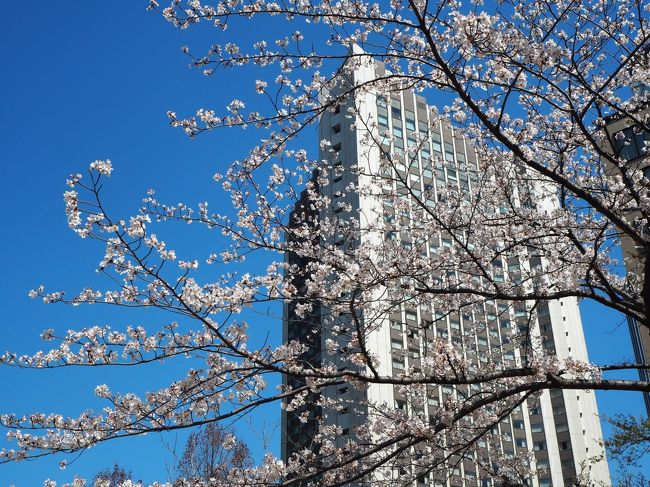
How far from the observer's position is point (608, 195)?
27.0ft

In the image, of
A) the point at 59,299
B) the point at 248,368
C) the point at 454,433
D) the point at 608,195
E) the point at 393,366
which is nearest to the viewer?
the point at 248,368

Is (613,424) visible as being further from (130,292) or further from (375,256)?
(130,292)

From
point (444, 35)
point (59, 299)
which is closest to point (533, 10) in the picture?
point (444, 35)

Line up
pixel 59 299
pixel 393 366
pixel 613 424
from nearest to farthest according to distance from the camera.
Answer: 1. pixel 59 299
2. pixel 613 424
3. pixel 393 366

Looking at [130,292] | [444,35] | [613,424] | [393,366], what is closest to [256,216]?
[130,292]

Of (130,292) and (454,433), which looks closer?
(130,292)

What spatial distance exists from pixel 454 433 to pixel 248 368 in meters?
4.40

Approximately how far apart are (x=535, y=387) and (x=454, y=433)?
3201 mm

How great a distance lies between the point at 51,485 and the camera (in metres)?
7.93

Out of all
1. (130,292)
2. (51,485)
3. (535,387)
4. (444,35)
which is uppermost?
(444,35)

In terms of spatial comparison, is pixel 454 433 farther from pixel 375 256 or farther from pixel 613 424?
pixel 613 424

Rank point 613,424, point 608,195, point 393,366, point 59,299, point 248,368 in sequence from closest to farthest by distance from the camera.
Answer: point 248,368 < point 59,299 < point 608,195 < point 613,424 < point 393,366

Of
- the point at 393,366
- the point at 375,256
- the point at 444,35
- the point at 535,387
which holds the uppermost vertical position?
the point at 393,366

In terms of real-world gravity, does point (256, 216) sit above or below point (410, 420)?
above
